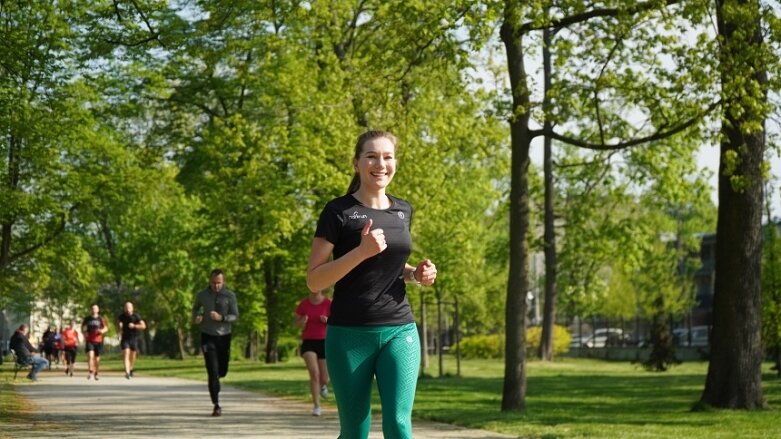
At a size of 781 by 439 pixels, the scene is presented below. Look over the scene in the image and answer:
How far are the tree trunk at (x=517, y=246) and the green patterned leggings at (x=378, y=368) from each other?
11600 mm

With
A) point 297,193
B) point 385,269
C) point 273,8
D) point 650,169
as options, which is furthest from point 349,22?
point 385,269

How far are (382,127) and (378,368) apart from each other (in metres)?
17.3

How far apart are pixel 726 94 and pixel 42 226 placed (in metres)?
24.9

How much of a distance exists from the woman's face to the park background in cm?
919

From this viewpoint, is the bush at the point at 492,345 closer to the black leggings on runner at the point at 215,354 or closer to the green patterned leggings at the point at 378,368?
the black leggings on runner at the point at 215,354

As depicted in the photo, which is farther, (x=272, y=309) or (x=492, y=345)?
(x=492, y=345)

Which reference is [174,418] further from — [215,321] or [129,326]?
[129,326]

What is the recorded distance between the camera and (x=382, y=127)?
23984 mm

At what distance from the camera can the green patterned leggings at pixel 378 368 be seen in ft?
22.3

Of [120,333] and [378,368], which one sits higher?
[120,333]

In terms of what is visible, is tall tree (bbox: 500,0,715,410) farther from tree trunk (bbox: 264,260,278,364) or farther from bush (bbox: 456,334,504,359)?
bush (bbox: 456,334,504,359)

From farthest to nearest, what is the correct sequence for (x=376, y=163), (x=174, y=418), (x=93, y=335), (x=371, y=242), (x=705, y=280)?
(x=705, y=280), (x=93, y=335), (x=174, y=418), (x=376, y=163), (x=371, y=242)

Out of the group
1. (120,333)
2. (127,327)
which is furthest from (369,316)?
(120,333)

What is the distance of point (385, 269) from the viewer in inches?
269
